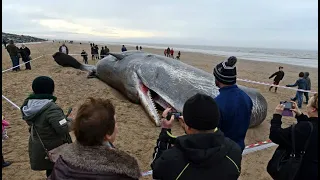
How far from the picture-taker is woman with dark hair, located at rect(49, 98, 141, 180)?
1.89m

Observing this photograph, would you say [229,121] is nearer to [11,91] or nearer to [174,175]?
[174,175]

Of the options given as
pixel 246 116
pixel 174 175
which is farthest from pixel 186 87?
pixel 174 175

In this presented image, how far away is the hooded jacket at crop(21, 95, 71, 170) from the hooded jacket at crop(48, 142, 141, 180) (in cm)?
148

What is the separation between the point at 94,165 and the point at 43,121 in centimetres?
181

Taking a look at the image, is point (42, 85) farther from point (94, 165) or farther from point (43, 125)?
point (94, 165)

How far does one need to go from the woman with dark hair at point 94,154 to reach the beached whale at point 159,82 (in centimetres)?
497

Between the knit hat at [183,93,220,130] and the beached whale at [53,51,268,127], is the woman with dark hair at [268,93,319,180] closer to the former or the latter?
the knit hat at [183,93,220,130]

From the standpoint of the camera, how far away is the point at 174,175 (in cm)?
204

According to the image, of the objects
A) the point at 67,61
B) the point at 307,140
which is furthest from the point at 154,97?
the point at 67,61

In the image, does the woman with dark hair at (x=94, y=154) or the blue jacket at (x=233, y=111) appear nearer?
the woman with dark hair at (x=94, y=154)

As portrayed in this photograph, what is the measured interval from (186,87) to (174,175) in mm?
5309

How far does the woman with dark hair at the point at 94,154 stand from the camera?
189 cm

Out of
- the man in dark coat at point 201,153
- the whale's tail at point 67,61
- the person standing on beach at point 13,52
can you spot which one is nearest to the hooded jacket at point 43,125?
the man in dark coat at point 201,153

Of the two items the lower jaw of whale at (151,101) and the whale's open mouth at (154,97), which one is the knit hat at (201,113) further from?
the whale's open mouth at (154,97)
